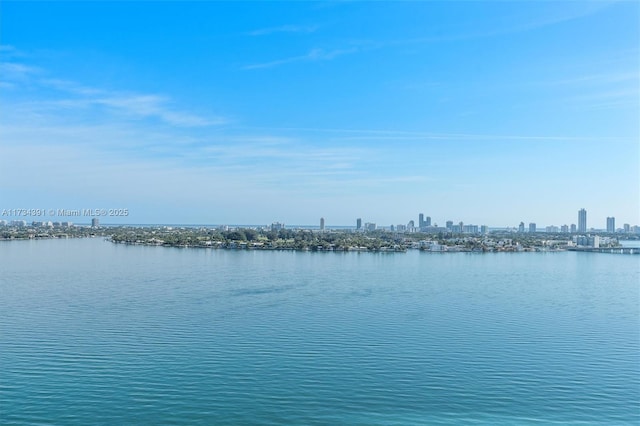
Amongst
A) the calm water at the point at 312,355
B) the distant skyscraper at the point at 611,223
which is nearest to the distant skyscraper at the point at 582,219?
the distant skyscraper at the point at 611,223

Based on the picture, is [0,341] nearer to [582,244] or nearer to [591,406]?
[591,406]

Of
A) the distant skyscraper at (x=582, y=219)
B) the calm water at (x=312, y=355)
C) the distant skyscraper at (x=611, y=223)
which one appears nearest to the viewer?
the calm water at (x=312, y=355)

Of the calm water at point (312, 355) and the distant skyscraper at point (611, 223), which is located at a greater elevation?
the distant skyscraper at point (611, 223)

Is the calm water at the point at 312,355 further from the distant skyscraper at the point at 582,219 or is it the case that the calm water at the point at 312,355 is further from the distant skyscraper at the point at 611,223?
the distant skyscraper at the point at 611,223

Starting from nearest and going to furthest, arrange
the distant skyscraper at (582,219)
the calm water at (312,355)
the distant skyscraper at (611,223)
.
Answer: the calm water at (312,355) → the distant skyscraper at (582,219) → the distant skyscraper at (611,223)

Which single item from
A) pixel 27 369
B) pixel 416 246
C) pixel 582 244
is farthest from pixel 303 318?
pixel 582 244

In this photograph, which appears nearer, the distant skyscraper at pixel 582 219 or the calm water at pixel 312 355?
the calm water at pixel 312 355

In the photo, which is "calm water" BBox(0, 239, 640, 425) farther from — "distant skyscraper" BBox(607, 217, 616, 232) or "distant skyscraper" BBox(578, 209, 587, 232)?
"distant skyscraper" BBox(607, 217, 616, 232)

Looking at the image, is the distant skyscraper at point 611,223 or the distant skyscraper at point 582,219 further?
the distant skyscraper at point 611,223
